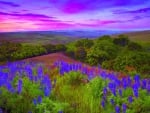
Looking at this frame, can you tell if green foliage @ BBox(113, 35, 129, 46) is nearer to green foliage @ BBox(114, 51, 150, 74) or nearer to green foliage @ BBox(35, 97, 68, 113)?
green foliage @ BBox(114, 51, 150, 74)

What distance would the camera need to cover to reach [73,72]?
4.94 m

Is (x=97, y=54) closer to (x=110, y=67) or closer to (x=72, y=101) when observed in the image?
(x=110, y=67)

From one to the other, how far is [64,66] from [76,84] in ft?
1.32

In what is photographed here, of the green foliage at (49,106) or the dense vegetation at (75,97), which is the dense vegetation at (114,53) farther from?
the green foliage at (49,106)

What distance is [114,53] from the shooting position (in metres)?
8.19

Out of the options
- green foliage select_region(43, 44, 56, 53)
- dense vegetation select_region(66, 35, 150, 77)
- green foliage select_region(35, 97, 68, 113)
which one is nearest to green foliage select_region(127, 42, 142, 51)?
dense vegetation select_region(66, 35, 150, 77)

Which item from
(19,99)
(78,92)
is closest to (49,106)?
(19,99)

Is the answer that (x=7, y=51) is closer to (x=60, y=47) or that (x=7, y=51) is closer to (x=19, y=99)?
(x=60, y=47)

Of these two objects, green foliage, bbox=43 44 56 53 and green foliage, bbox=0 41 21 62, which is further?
green foliage, bbox=43 44 56 53

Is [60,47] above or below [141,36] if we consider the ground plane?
below

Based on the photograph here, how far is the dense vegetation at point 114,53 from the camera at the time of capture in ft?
24.8

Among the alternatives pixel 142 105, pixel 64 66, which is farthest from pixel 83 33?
pixel 142 105

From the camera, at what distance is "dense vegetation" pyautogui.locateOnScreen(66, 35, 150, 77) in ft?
24.8

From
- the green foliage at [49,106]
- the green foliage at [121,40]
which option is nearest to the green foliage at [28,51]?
the green foliage at [121,40]
